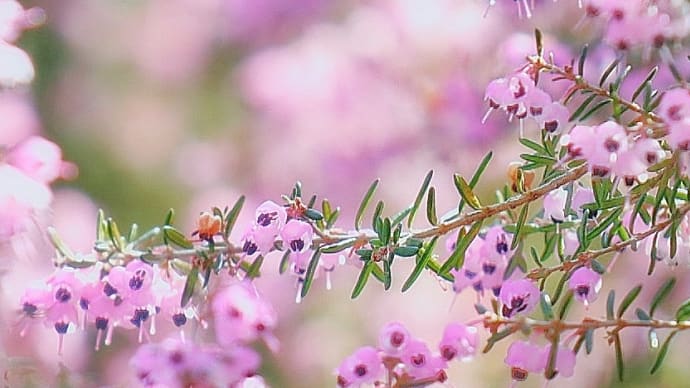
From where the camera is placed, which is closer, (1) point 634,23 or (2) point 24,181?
(1) point 634,23

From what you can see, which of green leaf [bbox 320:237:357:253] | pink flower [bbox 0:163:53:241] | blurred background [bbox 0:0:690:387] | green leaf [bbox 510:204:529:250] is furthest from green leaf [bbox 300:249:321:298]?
blurred background [bbox 0:0:690:387]

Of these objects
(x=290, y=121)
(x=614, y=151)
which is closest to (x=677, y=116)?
(x=614, y=151)

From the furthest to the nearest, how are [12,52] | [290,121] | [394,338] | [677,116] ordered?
[290,121], [12,52], [394,338], [677,116]

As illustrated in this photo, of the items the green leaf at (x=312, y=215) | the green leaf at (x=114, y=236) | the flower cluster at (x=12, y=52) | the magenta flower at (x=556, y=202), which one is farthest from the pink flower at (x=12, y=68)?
the magenta flower at (x=556, y=202)

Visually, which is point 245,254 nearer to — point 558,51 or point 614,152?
point 614,152

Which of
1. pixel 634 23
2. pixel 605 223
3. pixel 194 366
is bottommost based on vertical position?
pixel 194 366

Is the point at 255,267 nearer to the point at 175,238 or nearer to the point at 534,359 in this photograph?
the point at 175,238
